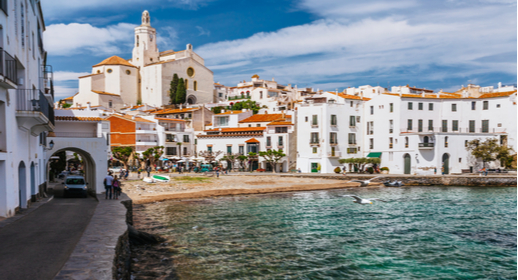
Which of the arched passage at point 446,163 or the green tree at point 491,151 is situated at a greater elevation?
the green tree at point 491,151

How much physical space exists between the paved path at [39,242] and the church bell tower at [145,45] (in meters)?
108

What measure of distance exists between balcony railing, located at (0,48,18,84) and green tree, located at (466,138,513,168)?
56.7 m

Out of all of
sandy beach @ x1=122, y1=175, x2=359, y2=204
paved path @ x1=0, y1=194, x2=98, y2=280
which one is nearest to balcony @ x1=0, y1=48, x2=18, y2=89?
paved path @ x1=0, y1=194, x2=98, y2=280

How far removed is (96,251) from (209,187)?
3282 centimetres

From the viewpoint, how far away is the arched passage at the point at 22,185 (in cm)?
1916

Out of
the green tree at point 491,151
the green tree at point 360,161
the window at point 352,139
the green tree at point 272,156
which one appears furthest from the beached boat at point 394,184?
the green tree at point 272,156

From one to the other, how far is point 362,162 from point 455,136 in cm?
1311

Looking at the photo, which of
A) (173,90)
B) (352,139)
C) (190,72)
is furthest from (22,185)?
(190,72)

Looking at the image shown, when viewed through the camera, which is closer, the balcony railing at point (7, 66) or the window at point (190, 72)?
the balcony railing at point (7, 66)

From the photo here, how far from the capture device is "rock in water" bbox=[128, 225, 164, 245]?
1766 centimetres

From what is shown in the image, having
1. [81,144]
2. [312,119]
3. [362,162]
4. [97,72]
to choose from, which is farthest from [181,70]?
[81,144]

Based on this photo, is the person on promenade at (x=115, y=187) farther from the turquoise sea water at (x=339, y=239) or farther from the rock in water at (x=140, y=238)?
the rock in water at (x=140, y=238)

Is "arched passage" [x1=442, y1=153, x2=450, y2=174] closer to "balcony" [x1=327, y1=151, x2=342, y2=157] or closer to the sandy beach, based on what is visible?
"balcony" [x1=327, y1=151, x2=342, y2=157]

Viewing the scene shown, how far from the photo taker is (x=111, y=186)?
2617 centimetres
